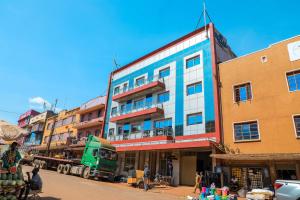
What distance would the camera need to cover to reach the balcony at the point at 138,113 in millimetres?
26359

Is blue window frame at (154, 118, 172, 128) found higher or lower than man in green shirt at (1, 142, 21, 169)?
higher

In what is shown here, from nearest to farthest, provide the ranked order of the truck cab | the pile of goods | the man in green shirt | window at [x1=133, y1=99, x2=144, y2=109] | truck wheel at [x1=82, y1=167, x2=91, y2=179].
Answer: the pile of goods → the man in green shirt → the truck cab → truck wheel at [x1=82, y1=167, x2=91, y2=179] → window at [x1=133, y1=99, x2=144, y2=109]

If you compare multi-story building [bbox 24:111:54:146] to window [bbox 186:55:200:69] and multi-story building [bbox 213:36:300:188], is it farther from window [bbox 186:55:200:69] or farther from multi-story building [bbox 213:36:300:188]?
multi-story building [bbox 213:36:300:188]

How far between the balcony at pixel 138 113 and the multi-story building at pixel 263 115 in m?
8.27

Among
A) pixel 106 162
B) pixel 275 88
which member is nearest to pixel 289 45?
pixel 275 88

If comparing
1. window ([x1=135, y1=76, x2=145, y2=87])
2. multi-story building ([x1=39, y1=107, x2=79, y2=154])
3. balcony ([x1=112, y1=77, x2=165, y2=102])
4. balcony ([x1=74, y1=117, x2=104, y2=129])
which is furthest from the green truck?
multi-story building ([x1=39, y1=107, x2=79, y2=154])

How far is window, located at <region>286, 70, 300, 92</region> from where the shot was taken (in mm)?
16953

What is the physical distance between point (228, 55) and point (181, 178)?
585 inches

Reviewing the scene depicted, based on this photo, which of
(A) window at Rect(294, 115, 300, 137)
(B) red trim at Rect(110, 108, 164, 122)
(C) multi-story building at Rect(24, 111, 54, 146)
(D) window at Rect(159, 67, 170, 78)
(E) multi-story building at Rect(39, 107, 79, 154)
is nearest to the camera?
(A) window at Rect(294, 115, 300, 137)

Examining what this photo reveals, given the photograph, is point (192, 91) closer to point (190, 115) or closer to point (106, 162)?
point (190, 115)

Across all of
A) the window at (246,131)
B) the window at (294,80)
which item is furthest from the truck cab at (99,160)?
the window at (294,80)

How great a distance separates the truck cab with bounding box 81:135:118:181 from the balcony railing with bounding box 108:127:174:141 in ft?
17.1

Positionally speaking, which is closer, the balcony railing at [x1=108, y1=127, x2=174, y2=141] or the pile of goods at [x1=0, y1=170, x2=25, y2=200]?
the pile of goods at [x1=0, y1=170, x2=25, y2=200]

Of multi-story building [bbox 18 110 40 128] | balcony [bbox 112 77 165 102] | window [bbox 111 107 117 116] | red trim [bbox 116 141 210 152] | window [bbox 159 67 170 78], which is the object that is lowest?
red trim [bbox 116 141 210 152]
